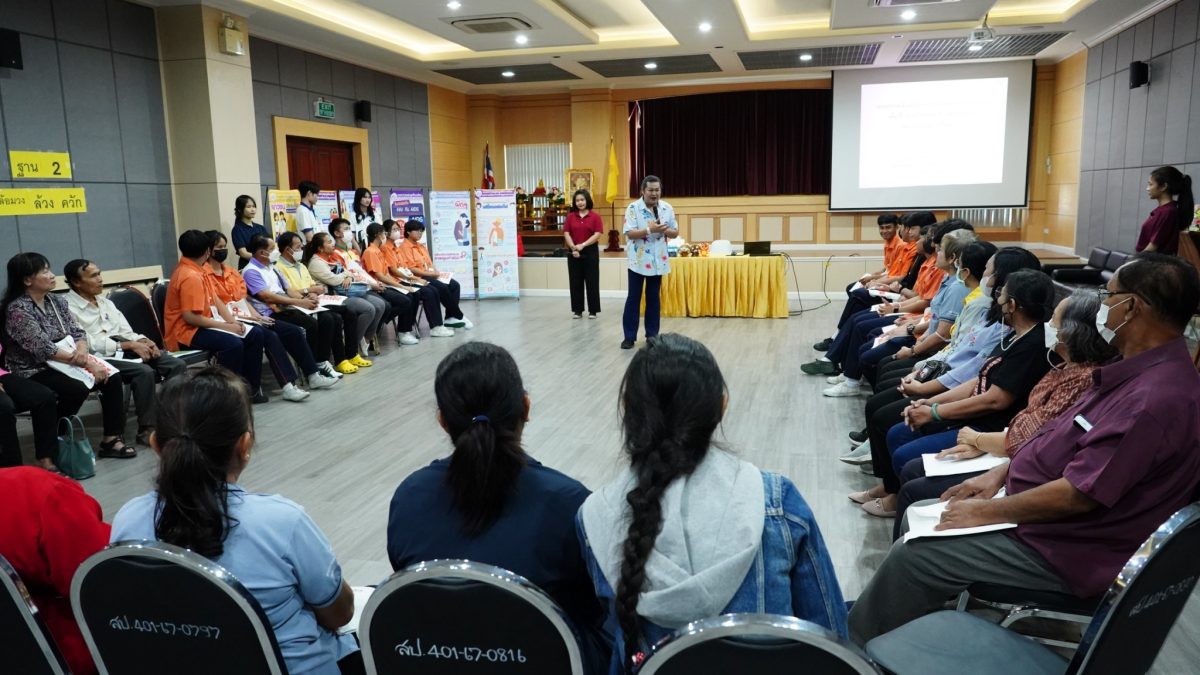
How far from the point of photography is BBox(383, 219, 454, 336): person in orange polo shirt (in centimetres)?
778

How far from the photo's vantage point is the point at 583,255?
8.83 m

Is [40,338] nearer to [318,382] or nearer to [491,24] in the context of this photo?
[318,382]

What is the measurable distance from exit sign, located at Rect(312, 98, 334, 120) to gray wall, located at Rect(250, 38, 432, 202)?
6 cm

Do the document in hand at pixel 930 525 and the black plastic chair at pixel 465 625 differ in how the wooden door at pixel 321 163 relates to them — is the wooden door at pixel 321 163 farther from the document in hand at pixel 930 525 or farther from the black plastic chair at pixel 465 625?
the black plastic chair at pixel 465 625

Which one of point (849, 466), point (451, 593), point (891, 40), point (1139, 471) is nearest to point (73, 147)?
point (849, 466)

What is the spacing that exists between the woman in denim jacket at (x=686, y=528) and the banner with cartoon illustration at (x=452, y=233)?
9062 millimetres

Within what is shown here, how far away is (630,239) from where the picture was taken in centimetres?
707

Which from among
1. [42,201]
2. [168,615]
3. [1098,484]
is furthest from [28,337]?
[1098,484]

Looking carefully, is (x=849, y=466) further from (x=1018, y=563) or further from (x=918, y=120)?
(x=918, y=120)

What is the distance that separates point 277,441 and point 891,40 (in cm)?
754

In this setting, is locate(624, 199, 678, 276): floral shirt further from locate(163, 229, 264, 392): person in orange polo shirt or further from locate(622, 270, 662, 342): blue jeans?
locate(163, 229, 264, 392): person in orange polo shirt

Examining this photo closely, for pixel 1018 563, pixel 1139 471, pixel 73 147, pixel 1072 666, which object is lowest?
pixel 1018 563

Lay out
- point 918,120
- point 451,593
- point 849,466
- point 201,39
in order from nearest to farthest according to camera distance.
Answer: point 451,593 < point 849,466 < point 201,39 < point 918,120

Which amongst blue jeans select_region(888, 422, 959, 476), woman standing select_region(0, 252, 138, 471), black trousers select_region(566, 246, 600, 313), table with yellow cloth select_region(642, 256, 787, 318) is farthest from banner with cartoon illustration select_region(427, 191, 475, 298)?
blue jeans select_region(888, 422, 959, 476)
